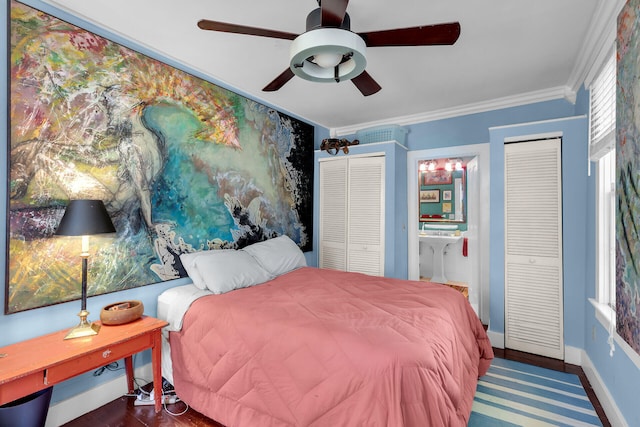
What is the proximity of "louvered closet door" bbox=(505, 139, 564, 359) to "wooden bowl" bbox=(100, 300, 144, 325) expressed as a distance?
3.27 metres

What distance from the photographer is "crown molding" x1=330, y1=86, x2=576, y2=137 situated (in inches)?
120

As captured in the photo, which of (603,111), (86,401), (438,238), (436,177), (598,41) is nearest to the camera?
(86,401)

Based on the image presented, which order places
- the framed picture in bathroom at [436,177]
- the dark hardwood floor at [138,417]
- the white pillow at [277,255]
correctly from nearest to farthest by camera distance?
the dark hardwood floor at [138,417]
the white pillow at [277,255]
the framed picture in bathroom at [436,177]

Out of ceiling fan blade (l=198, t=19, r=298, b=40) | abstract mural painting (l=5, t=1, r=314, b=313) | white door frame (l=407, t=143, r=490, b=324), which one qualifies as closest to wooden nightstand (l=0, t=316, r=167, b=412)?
abstract mural painting (l=5, t=1, r=314, b=313)

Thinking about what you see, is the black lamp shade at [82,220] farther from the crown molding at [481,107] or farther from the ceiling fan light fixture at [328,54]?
the crown molding at [481,107]

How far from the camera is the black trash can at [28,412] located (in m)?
1.47

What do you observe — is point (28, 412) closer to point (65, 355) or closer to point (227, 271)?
point (65, 355)

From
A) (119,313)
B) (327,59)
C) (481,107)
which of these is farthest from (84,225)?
(481,107)

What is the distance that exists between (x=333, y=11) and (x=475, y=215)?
3.24m

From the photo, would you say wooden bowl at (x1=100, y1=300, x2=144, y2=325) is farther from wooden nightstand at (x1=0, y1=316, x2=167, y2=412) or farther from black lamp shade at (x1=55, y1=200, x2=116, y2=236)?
black lamp shade at (x1=55, y1=200, x2=116, y2=236)

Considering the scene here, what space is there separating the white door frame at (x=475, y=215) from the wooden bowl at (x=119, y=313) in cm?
305

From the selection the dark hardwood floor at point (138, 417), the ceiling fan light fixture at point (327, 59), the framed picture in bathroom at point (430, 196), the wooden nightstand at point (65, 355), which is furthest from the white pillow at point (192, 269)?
the framed picture in bathroom at point (430, 196)

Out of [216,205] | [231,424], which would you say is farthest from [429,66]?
[231,424]

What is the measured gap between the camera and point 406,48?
7.59 ft
